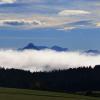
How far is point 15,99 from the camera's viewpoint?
92.2 metres

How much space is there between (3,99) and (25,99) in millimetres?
6530

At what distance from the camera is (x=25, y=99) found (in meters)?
94.4

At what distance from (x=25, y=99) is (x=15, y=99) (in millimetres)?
2948

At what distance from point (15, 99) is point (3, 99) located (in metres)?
3.59

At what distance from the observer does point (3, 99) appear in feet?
293
